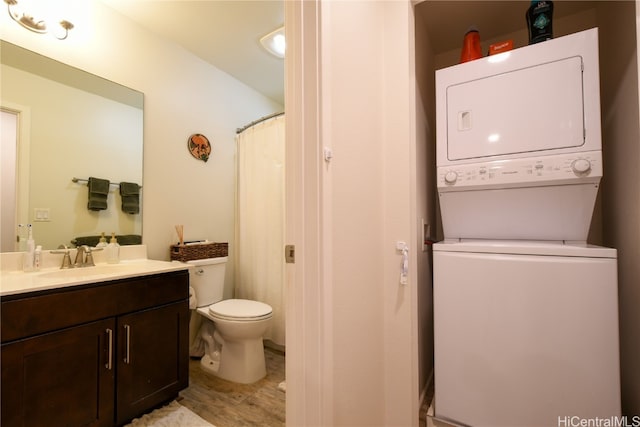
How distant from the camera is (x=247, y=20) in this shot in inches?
74.5

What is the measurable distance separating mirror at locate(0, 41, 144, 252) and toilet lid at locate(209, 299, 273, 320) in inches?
30.4

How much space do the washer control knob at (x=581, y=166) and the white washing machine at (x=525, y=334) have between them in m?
0.29

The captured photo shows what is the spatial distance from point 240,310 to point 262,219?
2.69 feet

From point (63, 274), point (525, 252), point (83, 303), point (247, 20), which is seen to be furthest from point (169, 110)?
point (525, 252)

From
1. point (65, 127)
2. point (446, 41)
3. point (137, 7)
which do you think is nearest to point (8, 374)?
point (65, 127)

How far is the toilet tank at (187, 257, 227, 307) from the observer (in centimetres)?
203

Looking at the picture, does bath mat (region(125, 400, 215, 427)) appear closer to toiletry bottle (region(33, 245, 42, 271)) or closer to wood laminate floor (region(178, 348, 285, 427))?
wood laminate floor (region(178, 348, 285, 427))

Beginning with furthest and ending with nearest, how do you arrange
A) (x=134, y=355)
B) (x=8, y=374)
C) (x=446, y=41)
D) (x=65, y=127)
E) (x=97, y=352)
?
1. (x=446, y=41)
2. (x=65, y=127)
3. (x=134, y=355)
4. (x=97, y=352)
5. (x=8, y=374)

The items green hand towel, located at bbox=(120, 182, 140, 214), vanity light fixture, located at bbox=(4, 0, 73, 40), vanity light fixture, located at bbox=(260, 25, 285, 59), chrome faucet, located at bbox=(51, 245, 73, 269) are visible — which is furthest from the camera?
vanity light fixture, located at bbox=(260, 25, 285, 59)

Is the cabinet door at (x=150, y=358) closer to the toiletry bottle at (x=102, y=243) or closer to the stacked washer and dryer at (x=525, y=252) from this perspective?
the toiletry bottle at (x=102, y=243)

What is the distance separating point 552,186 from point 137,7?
2.66 metres

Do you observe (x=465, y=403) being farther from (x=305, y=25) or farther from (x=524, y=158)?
(x=305, y=25)

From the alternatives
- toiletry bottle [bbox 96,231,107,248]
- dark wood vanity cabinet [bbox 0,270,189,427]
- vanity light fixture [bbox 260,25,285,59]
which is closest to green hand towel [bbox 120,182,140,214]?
toiletry bottle [bbox 96,231,107,248]

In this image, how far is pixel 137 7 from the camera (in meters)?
1.80
